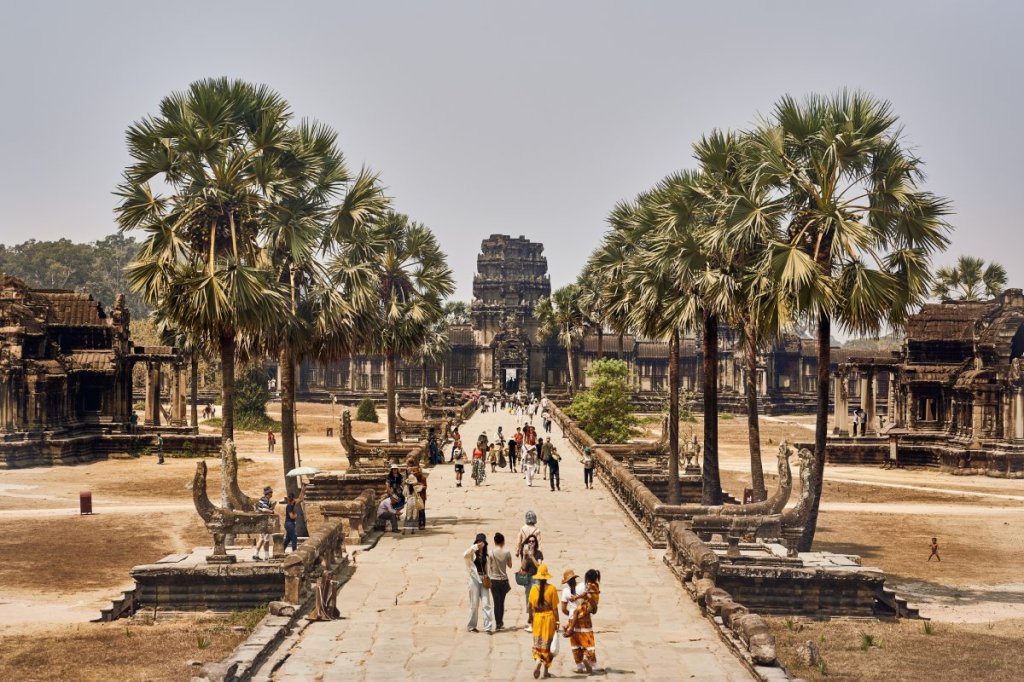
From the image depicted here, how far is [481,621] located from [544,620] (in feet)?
10.0

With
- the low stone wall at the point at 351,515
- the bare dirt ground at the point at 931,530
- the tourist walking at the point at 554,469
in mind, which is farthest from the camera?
the tourist walking at the point at 554,469

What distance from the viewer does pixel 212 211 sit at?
24766mm

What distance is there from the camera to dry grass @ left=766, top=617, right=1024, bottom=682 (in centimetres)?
1598

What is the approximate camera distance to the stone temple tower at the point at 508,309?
10762 centimetres

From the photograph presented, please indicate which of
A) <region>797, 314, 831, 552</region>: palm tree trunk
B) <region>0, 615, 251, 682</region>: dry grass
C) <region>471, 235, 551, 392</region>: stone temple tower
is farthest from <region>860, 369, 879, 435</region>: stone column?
<region>471, 235, 551, 392</region>: stone temple tower

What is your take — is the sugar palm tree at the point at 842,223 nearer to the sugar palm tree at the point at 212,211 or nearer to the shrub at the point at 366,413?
the sugar palm tree at the point at 212,211

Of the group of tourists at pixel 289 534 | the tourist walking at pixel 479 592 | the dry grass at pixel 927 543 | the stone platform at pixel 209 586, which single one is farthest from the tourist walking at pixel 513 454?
the tourist walking at pixel 479 592

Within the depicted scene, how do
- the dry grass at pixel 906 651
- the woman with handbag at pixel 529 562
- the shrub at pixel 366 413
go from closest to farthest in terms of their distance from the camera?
the dry grass at pixel 906 651 < the woman with handbag at pixel 529 562 < the shrub at pixel 366 413

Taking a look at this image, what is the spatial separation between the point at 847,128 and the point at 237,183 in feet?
40.9

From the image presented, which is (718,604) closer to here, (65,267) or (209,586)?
(209,586)

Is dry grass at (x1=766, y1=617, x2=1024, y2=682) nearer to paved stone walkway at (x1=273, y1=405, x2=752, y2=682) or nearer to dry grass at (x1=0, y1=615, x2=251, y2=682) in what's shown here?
paved stone walkway at (x1=273, y1=405, x2=752, y2=682)

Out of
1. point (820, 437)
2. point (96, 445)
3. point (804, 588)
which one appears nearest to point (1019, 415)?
point (820, 437)

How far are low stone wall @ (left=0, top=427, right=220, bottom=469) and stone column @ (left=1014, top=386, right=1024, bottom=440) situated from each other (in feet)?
109

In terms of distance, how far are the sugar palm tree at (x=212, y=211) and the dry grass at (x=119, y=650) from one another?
23.4ft
